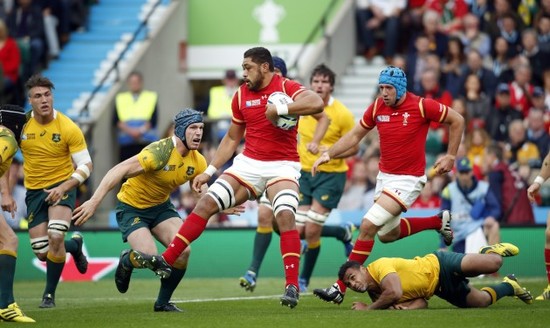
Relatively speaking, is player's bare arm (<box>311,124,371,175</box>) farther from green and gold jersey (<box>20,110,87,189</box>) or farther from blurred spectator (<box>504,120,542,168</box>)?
blurred spectator (<box>504,120,542,168</box>)

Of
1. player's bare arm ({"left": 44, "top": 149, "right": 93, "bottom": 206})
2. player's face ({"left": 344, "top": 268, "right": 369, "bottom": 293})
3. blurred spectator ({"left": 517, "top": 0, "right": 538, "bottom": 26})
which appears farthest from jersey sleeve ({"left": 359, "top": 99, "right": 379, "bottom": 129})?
blurred spectator ({"left": 517, "top": 0, "right": 538, "bottom": 26})

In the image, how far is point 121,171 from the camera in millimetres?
13695

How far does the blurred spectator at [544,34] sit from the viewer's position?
79.8 ft

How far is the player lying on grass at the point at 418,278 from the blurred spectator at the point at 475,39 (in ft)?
38.8

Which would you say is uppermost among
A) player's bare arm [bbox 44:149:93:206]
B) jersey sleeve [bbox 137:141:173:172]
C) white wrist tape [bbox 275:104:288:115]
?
white wrist tape [bbox 275:104:288:115]

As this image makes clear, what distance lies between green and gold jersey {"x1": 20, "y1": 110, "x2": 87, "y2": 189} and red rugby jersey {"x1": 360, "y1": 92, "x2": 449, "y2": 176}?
11.7 feet

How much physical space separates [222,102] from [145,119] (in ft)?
4.85

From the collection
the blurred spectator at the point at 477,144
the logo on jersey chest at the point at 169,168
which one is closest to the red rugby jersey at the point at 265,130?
the logo on jersey chest at the point at 169,168

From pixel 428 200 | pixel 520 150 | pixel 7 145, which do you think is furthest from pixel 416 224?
pixel 520 150

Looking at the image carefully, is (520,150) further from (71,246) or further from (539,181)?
(71,246)

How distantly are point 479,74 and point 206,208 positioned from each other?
11520mm

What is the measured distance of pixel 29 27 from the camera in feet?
87.8

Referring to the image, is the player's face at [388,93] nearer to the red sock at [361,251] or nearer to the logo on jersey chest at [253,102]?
the logo on jersey chest at [253,102]

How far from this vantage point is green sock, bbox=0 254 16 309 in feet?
42.9
